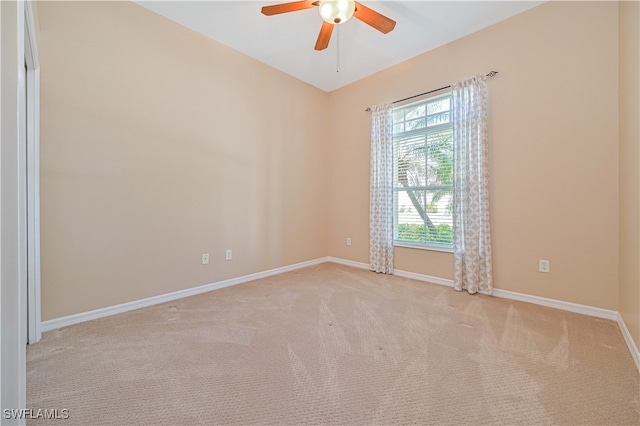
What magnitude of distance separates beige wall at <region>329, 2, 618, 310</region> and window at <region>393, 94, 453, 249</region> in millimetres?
296

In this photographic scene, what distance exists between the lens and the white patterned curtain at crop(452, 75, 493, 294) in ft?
9.00

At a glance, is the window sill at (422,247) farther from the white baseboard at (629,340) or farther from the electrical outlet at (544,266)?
the white baseboard at (629,340)

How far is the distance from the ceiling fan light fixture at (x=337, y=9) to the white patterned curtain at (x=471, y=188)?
64.9 inches

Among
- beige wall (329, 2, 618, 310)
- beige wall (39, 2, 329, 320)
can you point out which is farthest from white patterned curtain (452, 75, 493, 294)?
beige wall (39, 2, 329, 320)

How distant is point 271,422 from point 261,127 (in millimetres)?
3110

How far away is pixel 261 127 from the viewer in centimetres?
342

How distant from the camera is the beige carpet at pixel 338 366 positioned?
4.00 feet

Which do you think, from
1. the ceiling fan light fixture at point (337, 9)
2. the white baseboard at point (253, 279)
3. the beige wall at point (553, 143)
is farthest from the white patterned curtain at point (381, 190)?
the ceiling fan light fixture at point (337, 9)

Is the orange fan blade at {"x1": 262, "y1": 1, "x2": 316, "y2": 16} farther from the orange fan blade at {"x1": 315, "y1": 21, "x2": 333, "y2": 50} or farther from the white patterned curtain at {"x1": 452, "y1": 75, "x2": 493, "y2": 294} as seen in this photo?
the white patterned curtain at {"x1": 452, "y1": 75, "x2": 493, "y2": 294}

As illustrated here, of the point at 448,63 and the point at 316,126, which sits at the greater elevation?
the point at 448,63

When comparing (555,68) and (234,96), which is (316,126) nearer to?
(234,96)

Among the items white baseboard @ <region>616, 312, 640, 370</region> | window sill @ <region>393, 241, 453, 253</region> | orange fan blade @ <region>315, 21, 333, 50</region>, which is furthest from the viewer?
window sill @ <region>393, 241, 453, 253</region>

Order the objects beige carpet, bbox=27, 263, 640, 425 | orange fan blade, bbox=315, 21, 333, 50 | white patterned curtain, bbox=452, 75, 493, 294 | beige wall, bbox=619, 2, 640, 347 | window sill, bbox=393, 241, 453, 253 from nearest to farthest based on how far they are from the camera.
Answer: beige carpet, bbox=27, 263, 640, 425, beige wall, bbox=619, 2, 640, 347, orange fan blade, bbox=315, 21, 333, 50, white patterned curtain, bbox=452, 75, 493, 294, window sill, bbox=393, 241, 453, 253

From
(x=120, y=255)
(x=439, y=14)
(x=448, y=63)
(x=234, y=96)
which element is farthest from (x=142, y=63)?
(x=448, y=63)
